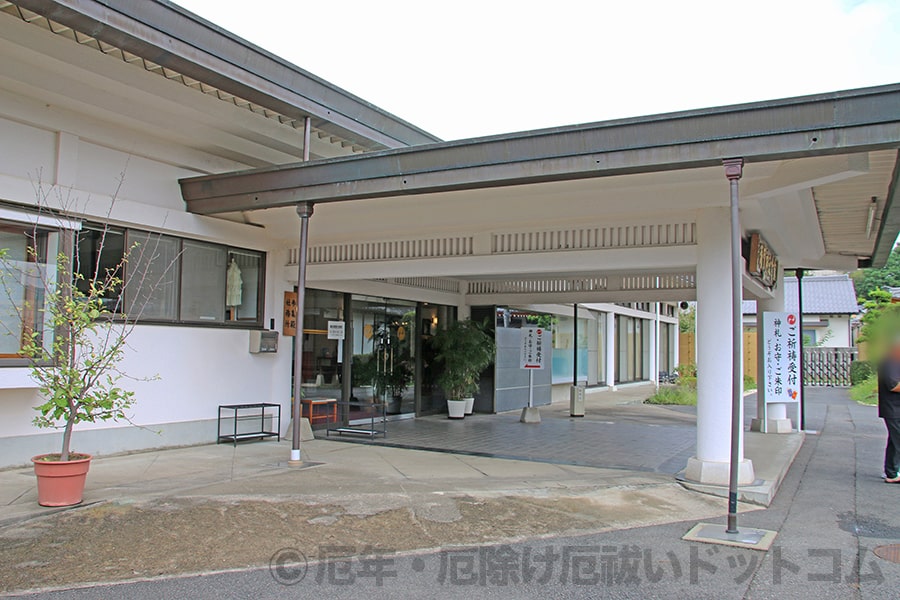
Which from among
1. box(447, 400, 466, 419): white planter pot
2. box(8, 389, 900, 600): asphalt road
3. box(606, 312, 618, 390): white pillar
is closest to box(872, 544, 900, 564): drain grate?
box(8, 389, 900, 600): asphalt road

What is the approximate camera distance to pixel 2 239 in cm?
760

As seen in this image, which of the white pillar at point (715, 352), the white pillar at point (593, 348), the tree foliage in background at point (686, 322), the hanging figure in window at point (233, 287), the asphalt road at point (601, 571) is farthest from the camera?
the tree foliage in background at point (686, 322)

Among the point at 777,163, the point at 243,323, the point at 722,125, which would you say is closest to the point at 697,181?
the point at 777,163

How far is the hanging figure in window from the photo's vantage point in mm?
10250

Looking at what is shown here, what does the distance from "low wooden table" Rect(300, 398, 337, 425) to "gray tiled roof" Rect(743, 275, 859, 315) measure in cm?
2737

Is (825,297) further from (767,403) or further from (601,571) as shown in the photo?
(601,571)

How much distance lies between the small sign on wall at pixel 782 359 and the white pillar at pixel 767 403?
0.38 m

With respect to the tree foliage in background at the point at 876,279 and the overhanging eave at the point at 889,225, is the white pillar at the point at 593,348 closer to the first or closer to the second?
the overhanging eave at the point at 889,225

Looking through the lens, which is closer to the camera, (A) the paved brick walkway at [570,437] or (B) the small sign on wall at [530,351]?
(A) the paved brick walkway at [570,437]

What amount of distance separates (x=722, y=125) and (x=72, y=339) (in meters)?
6.00

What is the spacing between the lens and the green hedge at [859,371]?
25.2 metres

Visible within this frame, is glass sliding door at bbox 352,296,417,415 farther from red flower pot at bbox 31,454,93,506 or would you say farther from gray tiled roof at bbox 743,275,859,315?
gray tiled roof at bbox 743,275,859,315

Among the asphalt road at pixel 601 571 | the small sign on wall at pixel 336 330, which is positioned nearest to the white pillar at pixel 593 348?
the small sign on wall at pixel 336 330

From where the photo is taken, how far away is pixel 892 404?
808 centimetres
